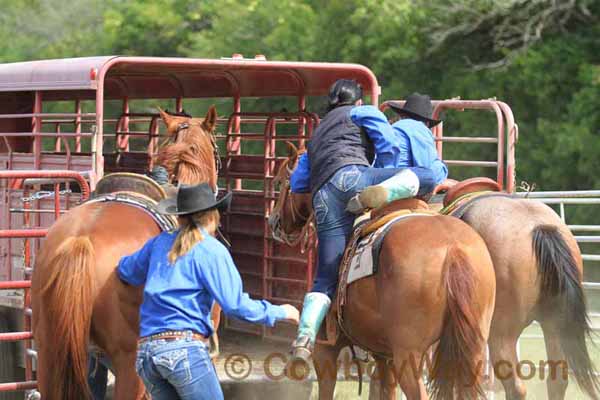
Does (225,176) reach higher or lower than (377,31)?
lower

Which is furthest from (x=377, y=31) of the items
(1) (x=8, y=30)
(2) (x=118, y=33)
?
(1) (x=8, y=30)

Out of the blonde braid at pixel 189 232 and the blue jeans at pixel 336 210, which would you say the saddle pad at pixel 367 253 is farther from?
the blonde braid at pixel 189 232

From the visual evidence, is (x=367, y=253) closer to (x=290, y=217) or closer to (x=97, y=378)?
(x=290, y=217)

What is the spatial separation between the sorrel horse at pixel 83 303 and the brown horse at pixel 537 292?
248cm

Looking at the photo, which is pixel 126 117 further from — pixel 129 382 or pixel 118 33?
pixel 118 33

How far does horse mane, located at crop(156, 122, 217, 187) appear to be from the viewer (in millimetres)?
6703

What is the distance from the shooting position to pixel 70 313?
598cm

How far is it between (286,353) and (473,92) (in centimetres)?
1241

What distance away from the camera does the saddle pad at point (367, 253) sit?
633 cm

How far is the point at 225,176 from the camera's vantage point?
995 cm

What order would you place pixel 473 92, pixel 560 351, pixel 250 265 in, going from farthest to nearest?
pixel 473 92 → pixel 250 265 → pixel 560 351

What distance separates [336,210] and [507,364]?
1591 mm

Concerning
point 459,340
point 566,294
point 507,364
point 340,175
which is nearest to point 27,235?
point 340,175

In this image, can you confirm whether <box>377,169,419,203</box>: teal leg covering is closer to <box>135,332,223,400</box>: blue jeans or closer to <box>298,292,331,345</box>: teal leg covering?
<box>298,292,331,345</box>: teal leg covering
